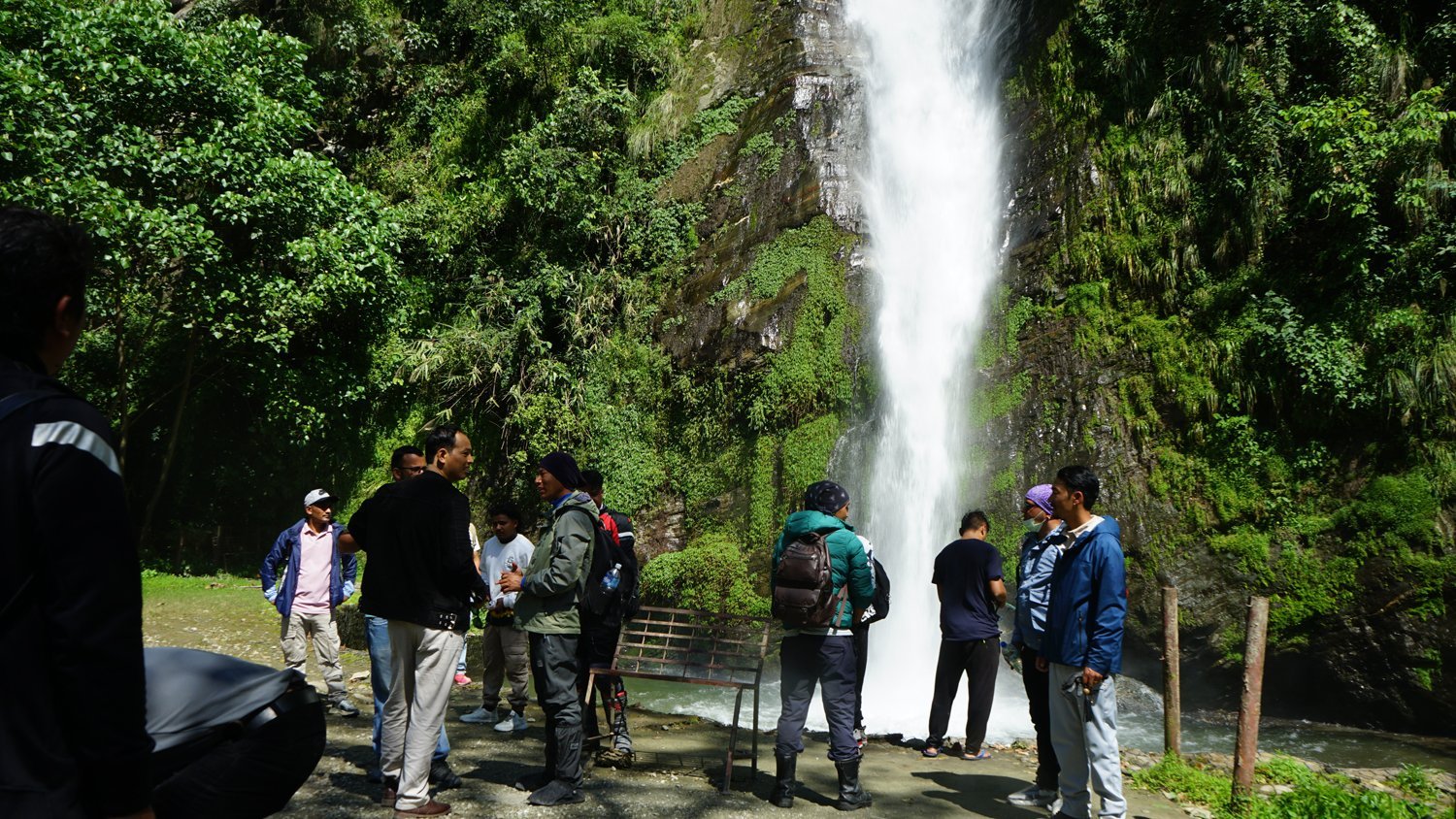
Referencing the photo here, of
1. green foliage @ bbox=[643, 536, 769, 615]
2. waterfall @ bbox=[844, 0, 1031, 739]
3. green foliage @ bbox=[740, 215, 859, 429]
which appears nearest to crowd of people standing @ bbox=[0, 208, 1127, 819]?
waterfall @ bbox=[844, 0, 1031, 739]

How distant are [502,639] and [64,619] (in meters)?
6.03

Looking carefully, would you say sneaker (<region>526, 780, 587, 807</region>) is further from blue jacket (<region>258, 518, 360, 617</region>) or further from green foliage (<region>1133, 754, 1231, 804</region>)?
green foliage (<region>1133, 754, 1231, 804</region>)

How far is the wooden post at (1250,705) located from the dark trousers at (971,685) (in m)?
1.79

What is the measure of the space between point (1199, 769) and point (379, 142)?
1971 centimetres

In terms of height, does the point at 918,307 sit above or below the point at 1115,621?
above

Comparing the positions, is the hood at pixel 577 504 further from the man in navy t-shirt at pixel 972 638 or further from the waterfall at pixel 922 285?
the waterfall at pixel 922 285

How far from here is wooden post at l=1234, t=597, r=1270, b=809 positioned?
227 inches

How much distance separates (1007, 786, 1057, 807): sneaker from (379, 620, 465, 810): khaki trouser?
11.8 feet

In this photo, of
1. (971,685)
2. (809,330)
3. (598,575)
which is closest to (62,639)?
(598,575)

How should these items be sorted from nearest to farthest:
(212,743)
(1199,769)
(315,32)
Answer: (212,743), (1199,769), (315,32)

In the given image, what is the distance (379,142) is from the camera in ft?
66.9

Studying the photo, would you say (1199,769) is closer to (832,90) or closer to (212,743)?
(212,743)

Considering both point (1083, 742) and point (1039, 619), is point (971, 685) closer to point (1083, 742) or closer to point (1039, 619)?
point (1039, 619)

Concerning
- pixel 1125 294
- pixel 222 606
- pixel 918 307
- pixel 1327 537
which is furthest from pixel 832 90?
pixel 222 606
